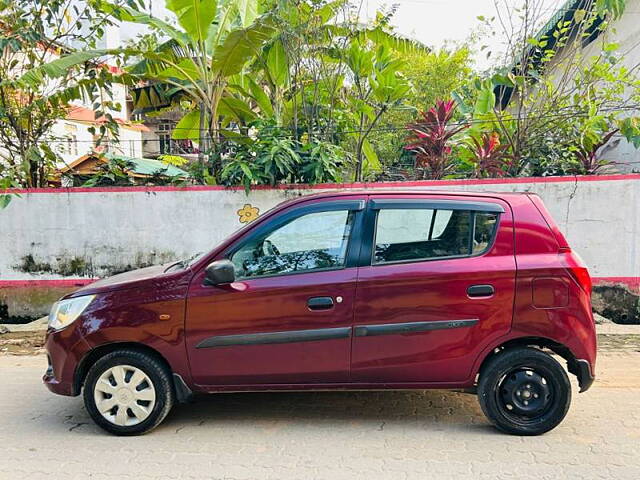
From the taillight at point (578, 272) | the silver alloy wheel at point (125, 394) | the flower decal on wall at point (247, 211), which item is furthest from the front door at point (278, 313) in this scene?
the flower decal on wall at point (247, 211)

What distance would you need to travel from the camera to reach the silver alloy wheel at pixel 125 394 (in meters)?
3.75

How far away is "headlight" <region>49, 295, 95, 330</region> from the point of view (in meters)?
3.83

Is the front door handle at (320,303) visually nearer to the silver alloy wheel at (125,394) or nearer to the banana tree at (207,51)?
the silver alloy wheel at (125,394)

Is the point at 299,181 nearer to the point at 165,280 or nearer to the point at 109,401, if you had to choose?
the point at 165,280

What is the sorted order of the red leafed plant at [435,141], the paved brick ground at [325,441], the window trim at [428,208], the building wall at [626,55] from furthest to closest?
the building wall at [626,55], the red leafed plant at [435,141], the window trim at [428,208], the paved brick ground at [325,441]

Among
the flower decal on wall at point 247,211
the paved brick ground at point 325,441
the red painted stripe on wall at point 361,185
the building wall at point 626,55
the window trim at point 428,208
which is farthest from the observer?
the building wall at point 626,55

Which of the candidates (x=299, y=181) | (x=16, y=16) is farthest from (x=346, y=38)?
(x=16, y=16)

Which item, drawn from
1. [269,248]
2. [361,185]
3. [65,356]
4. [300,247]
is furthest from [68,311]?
[361,185]

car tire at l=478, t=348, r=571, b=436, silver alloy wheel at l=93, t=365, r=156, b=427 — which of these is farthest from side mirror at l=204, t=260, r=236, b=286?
car tire at l=478, t=348, r=571, b=436

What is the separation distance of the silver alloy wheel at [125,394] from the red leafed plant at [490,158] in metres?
5.73

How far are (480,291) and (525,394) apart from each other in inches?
32.3

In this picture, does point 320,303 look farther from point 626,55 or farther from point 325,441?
point 626,55

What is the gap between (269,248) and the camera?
3.83 m

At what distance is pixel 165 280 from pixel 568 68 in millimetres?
6778
